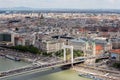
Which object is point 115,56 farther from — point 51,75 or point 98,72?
point 51,75

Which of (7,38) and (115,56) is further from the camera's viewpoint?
(7,38)

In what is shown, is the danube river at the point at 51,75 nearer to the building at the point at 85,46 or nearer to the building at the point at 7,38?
the building at the point at 85,46

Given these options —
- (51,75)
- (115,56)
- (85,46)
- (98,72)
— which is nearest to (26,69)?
(51,75)

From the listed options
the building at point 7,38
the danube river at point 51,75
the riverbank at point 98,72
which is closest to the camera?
the danube river at point 51,75

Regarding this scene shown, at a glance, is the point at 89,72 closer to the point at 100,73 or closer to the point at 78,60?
the point at 100,73

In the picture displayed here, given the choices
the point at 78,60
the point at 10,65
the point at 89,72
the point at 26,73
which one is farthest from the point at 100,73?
the point at 10,65

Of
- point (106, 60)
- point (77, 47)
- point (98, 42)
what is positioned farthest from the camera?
point (98, 42)

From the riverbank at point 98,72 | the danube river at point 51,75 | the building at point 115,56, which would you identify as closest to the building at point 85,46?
the building at point 115,56

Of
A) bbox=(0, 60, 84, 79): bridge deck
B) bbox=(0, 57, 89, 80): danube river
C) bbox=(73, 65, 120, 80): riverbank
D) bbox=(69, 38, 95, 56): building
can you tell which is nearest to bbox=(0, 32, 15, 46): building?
bbox=(69, 38, 95, 56): building
